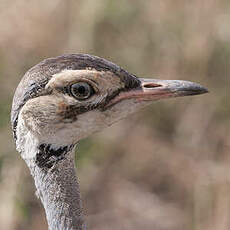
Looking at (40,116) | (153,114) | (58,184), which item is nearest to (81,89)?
(40,116)

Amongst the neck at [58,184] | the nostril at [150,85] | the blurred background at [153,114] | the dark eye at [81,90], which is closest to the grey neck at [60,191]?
the neck at [58,184]

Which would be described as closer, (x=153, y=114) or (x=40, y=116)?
(x=40, y=116)

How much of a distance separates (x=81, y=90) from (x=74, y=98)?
34 mm

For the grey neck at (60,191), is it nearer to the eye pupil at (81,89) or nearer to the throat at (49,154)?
the throat at (49,154)

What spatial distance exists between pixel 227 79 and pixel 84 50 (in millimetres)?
894

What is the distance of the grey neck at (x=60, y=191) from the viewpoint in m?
2.16

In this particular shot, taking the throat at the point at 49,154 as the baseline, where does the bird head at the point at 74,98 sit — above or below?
above

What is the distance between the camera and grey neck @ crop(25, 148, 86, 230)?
2.16 metres

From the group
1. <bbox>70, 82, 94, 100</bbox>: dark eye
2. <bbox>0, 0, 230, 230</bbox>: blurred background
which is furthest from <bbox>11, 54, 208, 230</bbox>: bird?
<bbox>0, 0, 230, 230</bbox>: blurred background

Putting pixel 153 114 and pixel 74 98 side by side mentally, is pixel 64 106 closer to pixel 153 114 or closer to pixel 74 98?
pixel 74 98

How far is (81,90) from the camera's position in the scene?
2.11 meters

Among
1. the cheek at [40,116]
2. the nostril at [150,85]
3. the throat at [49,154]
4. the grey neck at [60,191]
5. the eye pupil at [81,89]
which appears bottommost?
the grey neck at [60,191]

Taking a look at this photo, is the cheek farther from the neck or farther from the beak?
the beak

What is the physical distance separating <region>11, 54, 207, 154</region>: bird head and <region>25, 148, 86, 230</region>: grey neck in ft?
0.26
